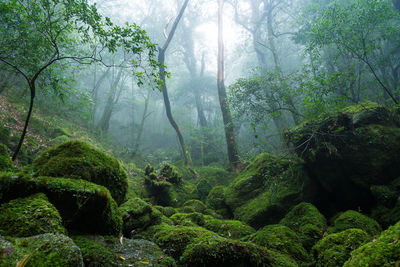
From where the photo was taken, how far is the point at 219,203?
25.3ft

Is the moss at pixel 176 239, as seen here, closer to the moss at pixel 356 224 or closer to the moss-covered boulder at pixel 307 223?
the moss-covered boulder at pixel 307 223

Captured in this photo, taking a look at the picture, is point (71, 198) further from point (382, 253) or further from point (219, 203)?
point (219, 203)

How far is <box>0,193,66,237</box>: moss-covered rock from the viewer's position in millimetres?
2186

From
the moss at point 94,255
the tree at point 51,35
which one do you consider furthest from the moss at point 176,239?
the tree at point 51,35

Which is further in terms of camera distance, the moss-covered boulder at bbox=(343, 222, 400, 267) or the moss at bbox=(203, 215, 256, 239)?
the moss at bbox=(203, 215, 256, 239)

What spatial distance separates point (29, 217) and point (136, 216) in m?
2.32

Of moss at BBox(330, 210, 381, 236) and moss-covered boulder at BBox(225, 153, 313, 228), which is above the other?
moss-covered boulder at BBox(225, 153, 313, 228)

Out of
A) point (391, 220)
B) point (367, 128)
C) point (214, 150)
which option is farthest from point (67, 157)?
point (214, 150)

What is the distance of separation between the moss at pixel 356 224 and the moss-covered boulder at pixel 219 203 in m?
3.42

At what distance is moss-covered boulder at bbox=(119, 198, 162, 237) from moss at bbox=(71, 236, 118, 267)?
4.84 ft

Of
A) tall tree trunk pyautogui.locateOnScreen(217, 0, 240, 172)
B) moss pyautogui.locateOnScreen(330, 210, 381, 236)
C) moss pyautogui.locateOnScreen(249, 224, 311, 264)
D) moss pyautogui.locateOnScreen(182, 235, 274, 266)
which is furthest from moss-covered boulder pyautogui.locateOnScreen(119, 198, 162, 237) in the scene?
tall tree trunk pyautogui.locateOnScreen(217, 0, 240, 172)

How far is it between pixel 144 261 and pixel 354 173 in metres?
6.23

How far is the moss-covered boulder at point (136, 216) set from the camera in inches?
166

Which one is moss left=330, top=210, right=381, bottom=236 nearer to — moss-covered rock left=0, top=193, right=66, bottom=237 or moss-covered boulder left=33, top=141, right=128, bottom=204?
moss-covered boulder left=33, top=141, right=128, bottom=204
